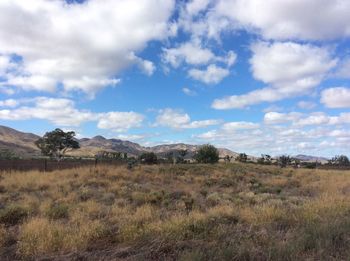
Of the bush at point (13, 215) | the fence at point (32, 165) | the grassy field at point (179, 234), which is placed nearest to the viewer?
the grassy field at point (179, 234)

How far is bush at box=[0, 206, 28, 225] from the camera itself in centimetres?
1407

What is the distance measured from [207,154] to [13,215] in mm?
61436

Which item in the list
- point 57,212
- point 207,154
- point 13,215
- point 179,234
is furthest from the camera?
point 207,154

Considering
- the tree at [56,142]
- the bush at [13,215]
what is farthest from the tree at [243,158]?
the bush at [13,215]

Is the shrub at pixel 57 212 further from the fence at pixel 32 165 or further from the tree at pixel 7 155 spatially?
the tree at pixel 7 155

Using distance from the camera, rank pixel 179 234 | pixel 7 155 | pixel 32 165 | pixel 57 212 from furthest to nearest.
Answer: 1. pixel 7 155
2. pixel 32 165
3. pixel 57 212
4. pixel 179 234

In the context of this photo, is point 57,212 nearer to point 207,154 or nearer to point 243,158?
point 207,154

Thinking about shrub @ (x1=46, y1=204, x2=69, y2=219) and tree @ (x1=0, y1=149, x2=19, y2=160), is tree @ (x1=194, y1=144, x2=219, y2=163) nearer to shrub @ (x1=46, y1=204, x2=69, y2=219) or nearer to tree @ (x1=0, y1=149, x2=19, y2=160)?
tree @ (x1=0, y1=149, x2=19, y2=160)

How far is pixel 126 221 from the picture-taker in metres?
12.5

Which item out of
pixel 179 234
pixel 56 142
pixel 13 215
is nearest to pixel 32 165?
pixel 13 215

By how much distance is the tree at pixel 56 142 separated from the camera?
99.4 metres

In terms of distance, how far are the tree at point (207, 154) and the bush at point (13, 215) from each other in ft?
196

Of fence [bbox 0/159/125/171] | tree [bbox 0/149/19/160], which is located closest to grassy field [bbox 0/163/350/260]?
fence [bbox 0/159/125/171]

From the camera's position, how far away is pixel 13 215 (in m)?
14.6
